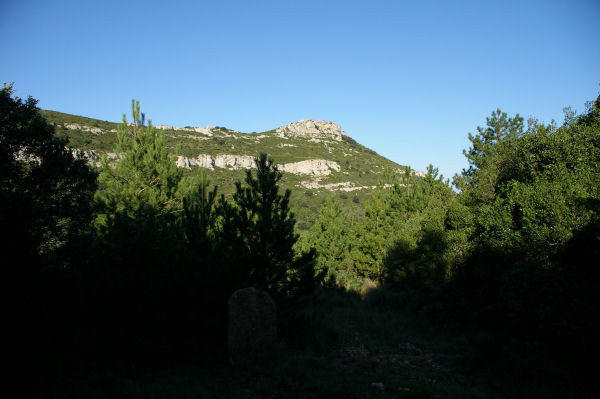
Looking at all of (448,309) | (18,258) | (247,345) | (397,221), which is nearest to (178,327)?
(247,345)

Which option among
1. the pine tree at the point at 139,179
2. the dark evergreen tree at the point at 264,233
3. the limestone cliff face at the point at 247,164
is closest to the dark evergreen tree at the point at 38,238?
the pine tree at the point at 139,179

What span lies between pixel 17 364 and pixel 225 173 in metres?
57.3

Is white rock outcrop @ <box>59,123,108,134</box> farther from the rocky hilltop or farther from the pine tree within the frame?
the pine tree

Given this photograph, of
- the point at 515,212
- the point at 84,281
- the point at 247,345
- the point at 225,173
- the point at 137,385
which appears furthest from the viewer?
the point at 225,173

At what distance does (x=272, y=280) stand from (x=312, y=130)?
130 metres

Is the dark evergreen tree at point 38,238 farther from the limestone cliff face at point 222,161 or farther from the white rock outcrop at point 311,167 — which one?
the white rock outcrop at point 311,167

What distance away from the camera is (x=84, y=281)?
5.86m

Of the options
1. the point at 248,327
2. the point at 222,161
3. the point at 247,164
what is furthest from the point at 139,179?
the point at 247,164

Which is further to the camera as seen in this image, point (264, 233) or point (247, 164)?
point (247, 164)

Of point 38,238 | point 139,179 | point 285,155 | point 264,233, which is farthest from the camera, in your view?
point 285,155

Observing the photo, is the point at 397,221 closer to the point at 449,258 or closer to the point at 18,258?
the point at 449,258

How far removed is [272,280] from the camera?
32.5 ft

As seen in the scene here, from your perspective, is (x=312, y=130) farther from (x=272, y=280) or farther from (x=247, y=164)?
(x=272, y=280)

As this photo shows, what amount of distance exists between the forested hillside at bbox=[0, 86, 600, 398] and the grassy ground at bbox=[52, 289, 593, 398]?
2.0 inches
